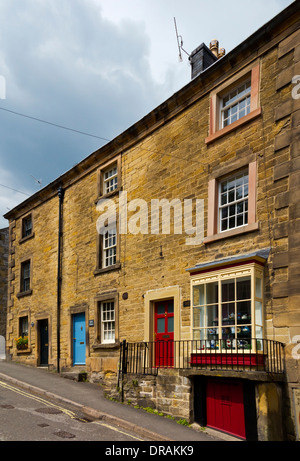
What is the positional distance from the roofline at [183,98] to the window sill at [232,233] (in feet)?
13.8

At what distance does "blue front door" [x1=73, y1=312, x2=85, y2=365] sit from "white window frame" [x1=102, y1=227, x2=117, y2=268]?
231cm

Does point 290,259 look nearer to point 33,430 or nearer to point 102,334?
point 33,430

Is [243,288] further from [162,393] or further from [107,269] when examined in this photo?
[107,269]

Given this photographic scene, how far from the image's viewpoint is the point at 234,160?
10.9m

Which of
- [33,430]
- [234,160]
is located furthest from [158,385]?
[234,160]

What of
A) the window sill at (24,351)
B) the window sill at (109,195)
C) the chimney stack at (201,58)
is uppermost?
the chimney stack at (201,58)

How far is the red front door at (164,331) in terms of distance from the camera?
11.9 m

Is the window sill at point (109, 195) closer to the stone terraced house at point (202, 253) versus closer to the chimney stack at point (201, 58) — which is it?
the stone terraced house at point (202, 253)

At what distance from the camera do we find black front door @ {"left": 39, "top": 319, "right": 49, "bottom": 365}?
17922mm

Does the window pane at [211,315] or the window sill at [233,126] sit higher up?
the window sill at [233,126]

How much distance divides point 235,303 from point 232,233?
6.16 feet

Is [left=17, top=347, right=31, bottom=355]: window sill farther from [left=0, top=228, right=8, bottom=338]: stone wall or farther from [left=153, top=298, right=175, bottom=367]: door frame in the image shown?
[left=153, top=298, right=175, bottom=367]: door frame

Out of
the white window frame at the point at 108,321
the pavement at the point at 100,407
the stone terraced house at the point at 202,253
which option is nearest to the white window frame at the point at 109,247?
the stone terraced house at the point at 202,253
